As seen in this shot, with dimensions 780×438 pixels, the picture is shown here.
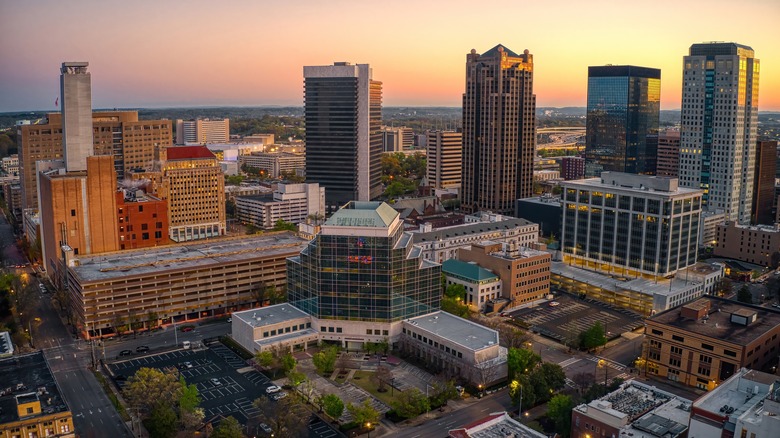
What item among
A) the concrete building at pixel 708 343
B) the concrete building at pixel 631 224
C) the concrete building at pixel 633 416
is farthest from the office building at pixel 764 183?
the concrete building at pixel 633 416

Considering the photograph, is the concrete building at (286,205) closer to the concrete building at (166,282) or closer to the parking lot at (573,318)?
the concrete building at (166,282)

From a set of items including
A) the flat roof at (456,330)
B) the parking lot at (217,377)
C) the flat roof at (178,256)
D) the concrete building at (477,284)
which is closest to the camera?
the parking lot at (217,377)

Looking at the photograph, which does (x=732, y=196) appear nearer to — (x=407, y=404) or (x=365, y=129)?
(x=365, y=129)

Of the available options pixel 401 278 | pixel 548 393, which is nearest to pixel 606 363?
pixel 548 393

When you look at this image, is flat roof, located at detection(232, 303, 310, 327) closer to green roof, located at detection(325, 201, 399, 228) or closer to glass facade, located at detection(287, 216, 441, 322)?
glass facade, located at detection(287, 216, 441, 322)

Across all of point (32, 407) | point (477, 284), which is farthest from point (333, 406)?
point (477, 284)

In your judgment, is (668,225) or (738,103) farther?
(738,103)
